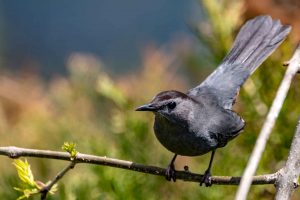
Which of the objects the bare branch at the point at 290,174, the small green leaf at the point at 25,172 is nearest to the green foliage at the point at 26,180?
the small green leaf at the point at 25,172

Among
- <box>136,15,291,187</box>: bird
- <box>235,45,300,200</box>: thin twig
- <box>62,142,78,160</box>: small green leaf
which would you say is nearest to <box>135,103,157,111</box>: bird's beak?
<box>136,15,291,187</box>: bird

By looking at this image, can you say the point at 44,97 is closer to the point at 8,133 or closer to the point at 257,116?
the point at 8,133

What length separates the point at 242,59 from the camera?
108 inches

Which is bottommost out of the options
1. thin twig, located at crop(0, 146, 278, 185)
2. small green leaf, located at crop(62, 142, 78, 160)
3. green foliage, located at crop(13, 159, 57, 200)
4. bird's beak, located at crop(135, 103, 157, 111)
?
green foliage, located at crop(13, 159, 57, 200)

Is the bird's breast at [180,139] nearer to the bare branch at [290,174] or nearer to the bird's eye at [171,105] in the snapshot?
the bird's eye at [171,105]

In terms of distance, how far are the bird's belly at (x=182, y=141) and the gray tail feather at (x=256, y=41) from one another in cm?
30

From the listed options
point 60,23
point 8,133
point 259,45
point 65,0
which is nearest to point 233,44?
point 259,45

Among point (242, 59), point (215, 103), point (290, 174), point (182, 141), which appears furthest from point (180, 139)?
point (290, 174)

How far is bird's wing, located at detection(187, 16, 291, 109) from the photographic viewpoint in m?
2.49

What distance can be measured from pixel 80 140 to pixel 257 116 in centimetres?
57

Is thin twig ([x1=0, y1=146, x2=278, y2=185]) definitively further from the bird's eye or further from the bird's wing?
the bird's wing

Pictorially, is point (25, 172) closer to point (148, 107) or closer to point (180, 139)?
point (148, 107)

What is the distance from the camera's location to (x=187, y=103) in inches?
97.7

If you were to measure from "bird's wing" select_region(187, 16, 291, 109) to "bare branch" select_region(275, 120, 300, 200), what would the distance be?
0.88 m
